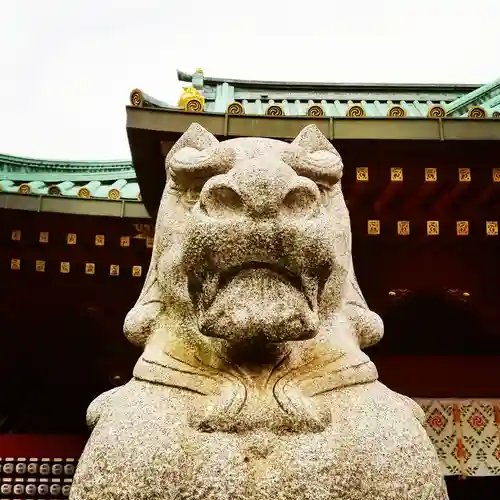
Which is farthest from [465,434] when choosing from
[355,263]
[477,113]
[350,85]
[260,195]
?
[260,195]

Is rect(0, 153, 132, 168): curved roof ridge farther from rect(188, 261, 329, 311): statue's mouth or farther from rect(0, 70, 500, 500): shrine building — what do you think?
rect(188, 261, 329, 311): statue's mouth

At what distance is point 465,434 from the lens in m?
4.67

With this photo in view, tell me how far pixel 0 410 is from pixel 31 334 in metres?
1.08

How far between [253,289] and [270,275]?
0.17 ft

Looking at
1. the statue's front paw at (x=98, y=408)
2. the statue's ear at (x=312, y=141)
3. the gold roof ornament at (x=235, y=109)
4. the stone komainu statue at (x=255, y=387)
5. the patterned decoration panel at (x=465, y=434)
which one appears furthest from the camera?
the patterned decoration panel at (x=465, y=434)

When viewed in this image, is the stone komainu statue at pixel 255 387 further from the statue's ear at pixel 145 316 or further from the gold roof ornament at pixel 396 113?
the gold roof ornament at pixel 396 113

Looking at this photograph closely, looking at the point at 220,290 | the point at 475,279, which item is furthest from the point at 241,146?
the point at 475,279

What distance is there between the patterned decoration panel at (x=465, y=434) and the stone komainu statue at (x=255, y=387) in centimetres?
328

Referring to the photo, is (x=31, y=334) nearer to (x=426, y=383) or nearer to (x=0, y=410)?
(x=0, y=410)

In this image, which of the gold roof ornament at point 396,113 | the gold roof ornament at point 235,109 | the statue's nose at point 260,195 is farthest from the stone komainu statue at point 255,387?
the gold roof ornament at point 396,113

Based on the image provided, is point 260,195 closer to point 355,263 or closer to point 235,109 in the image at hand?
point 235,109

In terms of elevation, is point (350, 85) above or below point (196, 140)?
above

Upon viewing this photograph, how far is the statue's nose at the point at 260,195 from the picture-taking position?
1444mm

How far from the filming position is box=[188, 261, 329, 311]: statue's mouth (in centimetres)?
147
